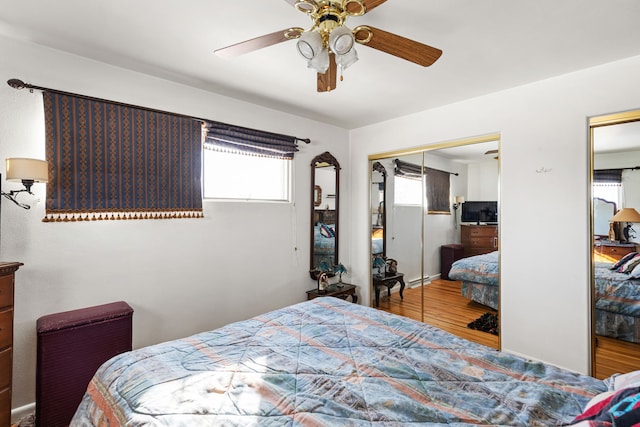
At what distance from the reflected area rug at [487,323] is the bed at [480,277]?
0.11 meters

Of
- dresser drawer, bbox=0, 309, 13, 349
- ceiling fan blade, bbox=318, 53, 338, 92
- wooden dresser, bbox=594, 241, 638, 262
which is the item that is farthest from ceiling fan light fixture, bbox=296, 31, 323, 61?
wooden dresser, bbox=594, 241, 638, 262

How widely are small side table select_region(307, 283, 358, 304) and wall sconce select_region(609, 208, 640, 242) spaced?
2585mm

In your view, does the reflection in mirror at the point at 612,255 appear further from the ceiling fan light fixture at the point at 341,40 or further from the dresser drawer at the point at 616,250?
the ceiling fan light fixture at the point at 341,40

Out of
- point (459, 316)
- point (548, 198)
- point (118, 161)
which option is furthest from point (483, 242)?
point (118, 161)

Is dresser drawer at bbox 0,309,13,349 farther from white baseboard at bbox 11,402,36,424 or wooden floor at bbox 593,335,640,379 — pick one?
wooden floor at bbox 593,335,640,379

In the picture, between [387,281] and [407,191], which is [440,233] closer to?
[407,191]

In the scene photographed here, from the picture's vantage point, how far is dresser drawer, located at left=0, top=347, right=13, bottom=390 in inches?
68.7

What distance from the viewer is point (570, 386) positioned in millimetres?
1272

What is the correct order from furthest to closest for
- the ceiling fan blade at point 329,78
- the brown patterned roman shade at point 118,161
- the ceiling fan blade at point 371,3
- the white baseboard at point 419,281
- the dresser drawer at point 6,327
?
the white baseboard at point 419,281, the brown patterned roman shade at point 118,161, the ceiling fan blade at point 329,78, the dresser drawer at point 6,327, the ceiling fan blade at point 371,3

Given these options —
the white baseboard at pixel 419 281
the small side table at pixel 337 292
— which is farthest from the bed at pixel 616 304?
the small side table at pixel 337 292

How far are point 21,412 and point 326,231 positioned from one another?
3.07m

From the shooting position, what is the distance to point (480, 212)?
319 centimetres

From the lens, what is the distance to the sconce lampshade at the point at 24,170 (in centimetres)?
182

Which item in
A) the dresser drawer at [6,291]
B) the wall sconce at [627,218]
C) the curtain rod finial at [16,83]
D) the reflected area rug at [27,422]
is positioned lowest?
the reflected area rug at [27,422]
